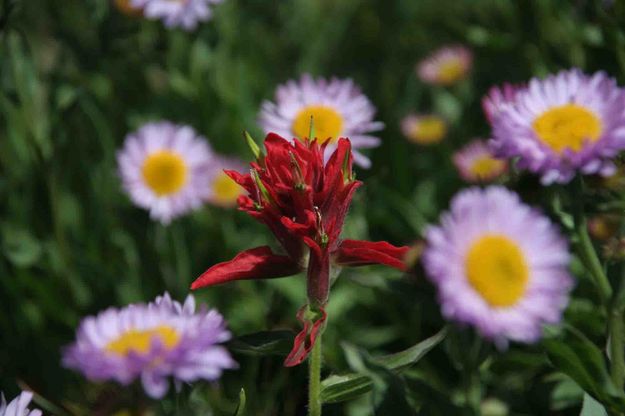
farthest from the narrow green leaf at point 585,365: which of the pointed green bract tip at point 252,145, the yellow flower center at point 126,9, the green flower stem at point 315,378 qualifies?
the yellow flower center at point 126,9

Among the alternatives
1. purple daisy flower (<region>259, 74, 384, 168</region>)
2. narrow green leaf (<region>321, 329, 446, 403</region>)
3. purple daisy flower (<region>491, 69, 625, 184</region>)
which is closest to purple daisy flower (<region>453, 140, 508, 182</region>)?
purple daisy flower (<region>259, 74, 384, 168</region>)

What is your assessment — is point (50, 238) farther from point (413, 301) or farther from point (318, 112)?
point (413, 301)

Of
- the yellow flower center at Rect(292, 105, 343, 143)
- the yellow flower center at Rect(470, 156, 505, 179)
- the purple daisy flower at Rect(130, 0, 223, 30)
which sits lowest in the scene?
the yellow flower center at Rect(292, 105, 343, 143)

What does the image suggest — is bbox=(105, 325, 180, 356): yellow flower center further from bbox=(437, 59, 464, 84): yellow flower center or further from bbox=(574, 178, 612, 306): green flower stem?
bbox=(437, 59, 464, 84): yellow flower center

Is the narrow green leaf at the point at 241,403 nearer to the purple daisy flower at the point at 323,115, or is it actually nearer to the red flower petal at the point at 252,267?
the red flower petal at the point at 252,267

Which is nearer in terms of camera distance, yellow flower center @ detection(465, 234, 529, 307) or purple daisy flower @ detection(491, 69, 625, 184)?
yellow flower center @ detection(465, 234, 529, 307)

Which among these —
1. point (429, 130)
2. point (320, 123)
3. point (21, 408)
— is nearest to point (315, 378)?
point (21, 408)
